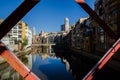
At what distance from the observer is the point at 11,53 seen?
395 centimetres

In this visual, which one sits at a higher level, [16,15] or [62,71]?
[16,15]

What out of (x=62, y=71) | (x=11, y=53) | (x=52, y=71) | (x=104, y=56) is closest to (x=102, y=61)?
(x=104, y=56)

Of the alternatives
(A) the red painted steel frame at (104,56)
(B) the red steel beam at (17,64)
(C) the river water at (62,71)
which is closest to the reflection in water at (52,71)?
(C) the river water at (62,71)

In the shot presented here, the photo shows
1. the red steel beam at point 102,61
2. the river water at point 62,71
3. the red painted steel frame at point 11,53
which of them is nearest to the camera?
the red painted steel frame at point 11,53

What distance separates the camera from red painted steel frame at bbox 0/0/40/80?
3928 mm

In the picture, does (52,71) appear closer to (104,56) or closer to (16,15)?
(104,56)

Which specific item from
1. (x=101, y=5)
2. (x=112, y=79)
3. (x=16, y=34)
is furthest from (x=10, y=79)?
(x=16, y=34)

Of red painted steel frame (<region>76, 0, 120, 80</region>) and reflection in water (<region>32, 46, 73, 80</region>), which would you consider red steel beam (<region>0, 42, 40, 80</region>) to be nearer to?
red painted steel frame (<region>76, 0, 120, 80</region>)

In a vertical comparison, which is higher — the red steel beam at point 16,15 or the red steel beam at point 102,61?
the red steel beam at point 16,15

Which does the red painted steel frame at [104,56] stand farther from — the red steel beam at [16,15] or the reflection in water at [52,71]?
the reflection in water at [52,71]

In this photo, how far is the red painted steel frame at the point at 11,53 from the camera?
12.9ft

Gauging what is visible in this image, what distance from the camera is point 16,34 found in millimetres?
145750

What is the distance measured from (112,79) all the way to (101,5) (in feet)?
130

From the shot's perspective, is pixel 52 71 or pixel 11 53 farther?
pixel 52 71
